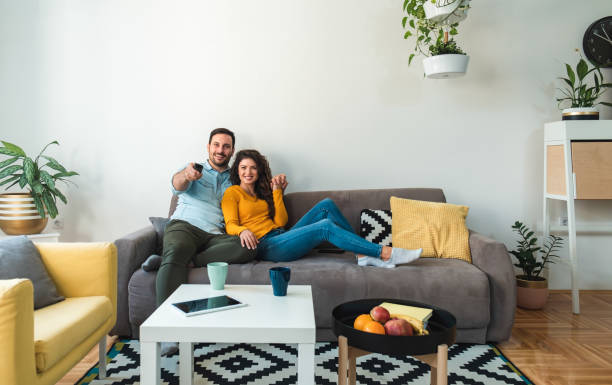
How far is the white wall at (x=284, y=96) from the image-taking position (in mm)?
3123

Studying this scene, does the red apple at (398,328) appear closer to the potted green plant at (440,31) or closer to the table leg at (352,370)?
the table leg at (352,370)

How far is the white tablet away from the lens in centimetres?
147

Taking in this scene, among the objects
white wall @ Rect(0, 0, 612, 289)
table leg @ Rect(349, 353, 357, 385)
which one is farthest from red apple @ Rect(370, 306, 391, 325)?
white wall @ Rect(0, 0, 612, 289)

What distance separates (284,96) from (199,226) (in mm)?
1148

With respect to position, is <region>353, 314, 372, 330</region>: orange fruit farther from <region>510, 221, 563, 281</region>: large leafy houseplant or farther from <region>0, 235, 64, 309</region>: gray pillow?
<region>510, 221, 563, 281</region>: large leafy houseplant

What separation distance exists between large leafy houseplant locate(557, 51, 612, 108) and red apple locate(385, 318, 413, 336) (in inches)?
92.4

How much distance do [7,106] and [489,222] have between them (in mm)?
3556

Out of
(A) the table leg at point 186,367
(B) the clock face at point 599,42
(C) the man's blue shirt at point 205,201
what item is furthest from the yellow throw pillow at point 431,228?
(B) the clock face at point 599,42

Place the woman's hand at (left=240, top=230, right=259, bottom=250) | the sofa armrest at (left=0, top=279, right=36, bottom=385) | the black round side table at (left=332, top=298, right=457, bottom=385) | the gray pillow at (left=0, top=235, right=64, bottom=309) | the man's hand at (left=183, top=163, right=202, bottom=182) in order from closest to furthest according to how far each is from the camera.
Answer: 1. the sofa armrest at (left=0, top=279, right=36, bottom=385)
2. the black round side table at (left=332, top=298, right=457, bottom=385)
3. the gray pillow at (left=0, top=235, right=64, bottom=309)
4. the woman's hand at (left=240, top=230, right=259, bottom=250)
5. the man's hand at (left=183, top=163, right=202, bottom=182)

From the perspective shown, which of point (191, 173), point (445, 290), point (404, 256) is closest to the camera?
point (445, 290)

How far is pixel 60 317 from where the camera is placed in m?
1.56

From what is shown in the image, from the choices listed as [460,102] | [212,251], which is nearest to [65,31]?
[212,251]

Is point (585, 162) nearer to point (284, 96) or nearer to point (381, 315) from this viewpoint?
point (284, 96)

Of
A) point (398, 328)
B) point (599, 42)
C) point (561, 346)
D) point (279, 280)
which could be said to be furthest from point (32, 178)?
point (599, 42)
